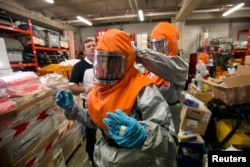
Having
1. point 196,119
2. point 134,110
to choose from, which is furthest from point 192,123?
point 134,110

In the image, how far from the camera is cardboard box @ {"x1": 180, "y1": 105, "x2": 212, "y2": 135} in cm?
291

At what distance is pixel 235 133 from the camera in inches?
98.1

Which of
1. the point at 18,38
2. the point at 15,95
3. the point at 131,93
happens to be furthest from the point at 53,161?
the point at 18,38

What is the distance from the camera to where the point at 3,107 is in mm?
1289

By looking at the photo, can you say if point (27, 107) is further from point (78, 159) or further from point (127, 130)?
point (78, 159)

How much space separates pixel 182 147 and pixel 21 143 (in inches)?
71.0

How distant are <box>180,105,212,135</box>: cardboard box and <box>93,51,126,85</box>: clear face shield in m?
2.20

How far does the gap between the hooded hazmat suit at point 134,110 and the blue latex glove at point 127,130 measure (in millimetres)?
40

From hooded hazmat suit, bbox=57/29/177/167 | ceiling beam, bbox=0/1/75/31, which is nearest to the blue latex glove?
hooded hazmat suit, bbox=57/29/177/167

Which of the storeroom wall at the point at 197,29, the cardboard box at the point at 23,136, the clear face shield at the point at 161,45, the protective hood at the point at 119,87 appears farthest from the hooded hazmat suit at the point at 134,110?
the storeroom wall at the point at 197,29

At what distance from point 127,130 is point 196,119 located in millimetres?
2509

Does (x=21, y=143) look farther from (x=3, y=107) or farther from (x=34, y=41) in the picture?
(x=34, y=41)

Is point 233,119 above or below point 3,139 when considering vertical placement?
below

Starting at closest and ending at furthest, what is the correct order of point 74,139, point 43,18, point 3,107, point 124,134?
point 124,134 < point 3,107 < point 74,139 < point 43,18
